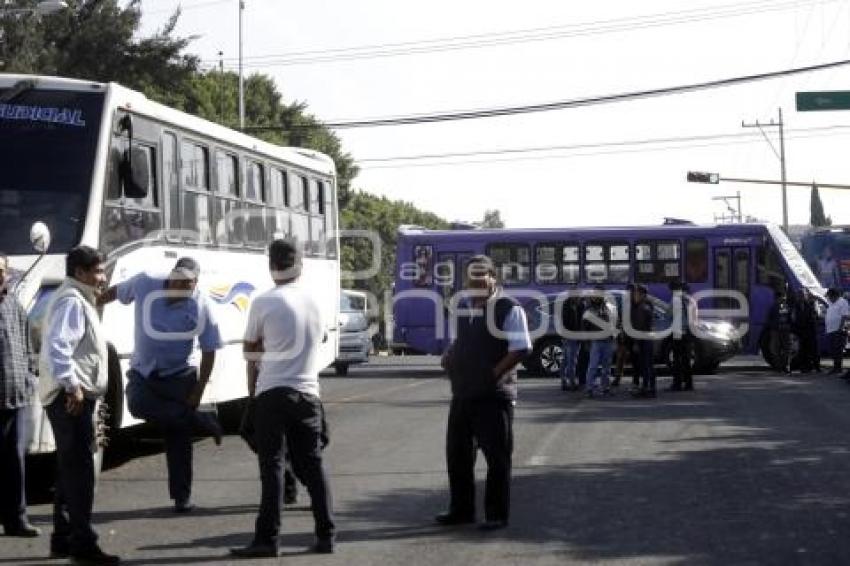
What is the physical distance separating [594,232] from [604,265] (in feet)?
2.49

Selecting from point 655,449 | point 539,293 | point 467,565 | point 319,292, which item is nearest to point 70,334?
point 467,565

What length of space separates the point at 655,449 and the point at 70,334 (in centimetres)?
731

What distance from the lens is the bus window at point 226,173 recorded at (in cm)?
1491

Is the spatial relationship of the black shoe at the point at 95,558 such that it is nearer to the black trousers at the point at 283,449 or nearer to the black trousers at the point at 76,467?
the black trousers at the point at 76,467

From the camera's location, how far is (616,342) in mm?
22969

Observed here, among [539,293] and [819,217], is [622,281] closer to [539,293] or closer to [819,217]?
[539,293]

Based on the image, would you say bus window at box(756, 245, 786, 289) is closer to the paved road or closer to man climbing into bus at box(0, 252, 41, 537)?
the paved road

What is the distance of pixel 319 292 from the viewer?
18.8 meters

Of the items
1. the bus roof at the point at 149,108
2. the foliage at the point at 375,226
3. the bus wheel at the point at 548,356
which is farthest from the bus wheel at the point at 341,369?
the foliage at the point at 375,226

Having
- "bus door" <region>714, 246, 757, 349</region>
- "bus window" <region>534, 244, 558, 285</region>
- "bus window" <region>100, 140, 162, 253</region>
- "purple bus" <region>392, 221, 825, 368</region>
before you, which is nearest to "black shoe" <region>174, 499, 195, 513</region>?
"bus window" <region>100, 140, 162, 253</region>

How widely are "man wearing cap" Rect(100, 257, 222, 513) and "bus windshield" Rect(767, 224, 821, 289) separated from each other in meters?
20.4

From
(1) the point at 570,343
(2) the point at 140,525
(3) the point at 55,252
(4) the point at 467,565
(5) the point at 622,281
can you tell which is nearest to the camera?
(4) the point at 467,565

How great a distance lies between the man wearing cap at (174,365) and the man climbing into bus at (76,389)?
170 cm

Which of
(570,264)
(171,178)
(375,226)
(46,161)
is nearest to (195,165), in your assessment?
(171,178)
